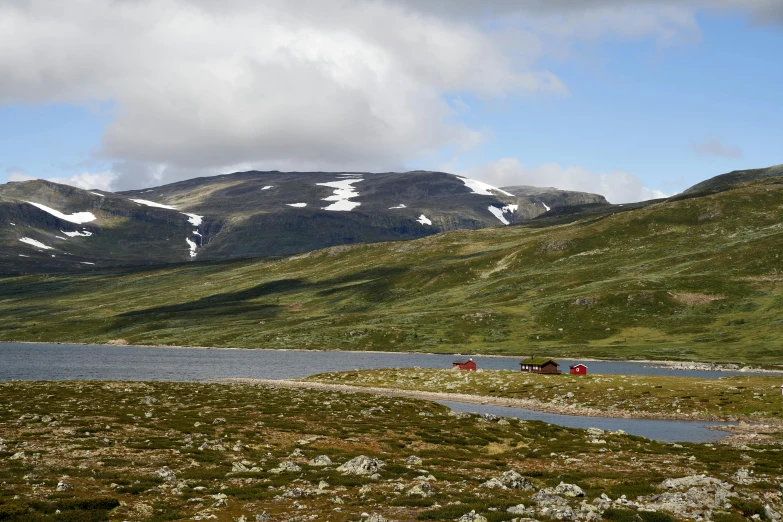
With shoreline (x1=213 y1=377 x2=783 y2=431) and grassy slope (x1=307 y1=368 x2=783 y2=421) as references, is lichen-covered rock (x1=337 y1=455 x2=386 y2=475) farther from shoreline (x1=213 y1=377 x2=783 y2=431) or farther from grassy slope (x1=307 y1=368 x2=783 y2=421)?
grassy slope (x1=307 y1=368 x2=783 y2=421)

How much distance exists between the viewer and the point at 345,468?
3869cm

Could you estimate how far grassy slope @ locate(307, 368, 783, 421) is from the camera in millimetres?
84812

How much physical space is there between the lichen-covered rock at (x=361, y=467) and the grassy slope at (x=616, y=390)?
54.2 m

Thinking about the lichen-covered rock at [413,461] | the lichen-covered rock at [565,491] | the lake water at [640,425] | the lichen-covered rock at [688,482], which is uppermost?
the lichen-covered rock at [565,491]

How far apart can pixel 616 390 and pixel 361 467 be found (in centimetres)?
6758

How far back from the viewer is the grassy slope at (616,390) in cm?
8481

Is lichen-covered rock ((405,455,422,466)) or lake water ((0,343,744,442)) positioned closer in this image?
lichen-covered rock ((405,455,422,466))

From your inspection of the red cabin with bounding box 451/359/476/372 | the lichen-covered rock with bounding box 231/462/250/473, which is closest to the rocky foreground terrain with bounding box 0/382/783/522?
the lichen-covered rock with bounding box 231/462/250/473

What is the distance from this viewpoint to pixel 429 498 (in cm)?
3136

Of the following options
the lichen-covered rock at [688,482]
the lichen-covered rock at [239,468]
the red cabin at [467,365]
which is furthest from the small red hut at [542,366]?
the lichen-covered rock at [239,468]

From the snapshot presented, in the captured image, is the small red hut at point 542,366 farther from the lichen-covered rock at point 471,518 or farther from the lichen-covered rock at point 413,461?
the lichen-covered rock at point 471,518

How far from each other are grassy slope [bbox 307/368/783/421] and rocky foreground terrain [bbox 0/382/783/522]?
29570mm

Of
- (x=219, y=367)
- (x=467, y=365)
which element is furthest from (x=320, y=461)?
(x=219, y=367)

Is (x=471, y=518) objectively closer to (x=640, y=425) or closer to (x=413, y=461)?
(x=413, y=461)
